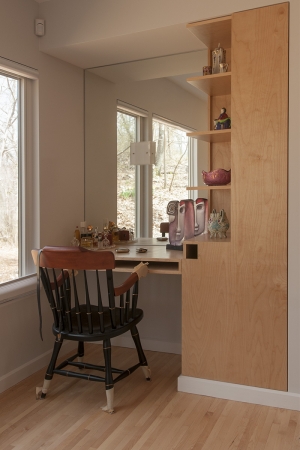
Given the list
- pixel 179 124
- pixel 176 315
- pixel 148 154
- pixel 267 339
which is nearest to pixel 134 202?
pixel 148 154

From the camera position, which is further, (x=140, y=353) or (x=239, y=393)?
(x=140, y=353)

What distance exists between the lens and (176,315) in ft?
10.8

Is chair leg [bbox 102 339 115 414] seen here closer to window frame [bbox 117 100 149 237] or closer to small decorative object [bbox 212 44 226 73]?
window frame [bbox 117 100 149 237]

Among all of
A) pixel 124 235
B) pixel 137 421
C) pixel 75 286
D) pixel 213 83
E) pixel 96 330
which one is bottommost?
pixel 137 421

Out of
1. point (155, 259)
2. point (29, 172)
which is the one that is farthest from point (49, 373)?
point (29, 172)

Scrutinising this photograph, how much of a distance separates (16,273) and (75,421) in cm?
102

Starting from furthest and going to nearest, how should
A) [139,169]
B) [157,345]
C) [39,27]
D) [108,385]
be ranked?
[157,345] < [139,169] < [39,27] < [108,385]

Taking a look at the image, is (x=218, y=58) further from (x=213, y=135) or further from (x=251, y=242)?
(x=251, y=242)

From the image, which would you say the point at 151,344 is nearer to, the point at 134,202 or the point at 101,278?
the point at 101,278

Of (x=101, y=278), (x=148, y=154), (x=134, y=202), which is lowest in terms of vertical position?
(x=101, y=278)

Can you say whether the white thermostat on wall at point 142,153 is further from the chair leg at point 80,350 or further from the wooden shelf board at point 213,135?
the chair leg at point 80,350

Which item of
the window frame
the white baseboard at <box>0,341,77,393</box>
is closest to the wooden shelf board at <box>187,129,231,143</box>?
the window frame

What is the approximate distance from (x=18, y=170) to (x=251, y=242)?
1.52m

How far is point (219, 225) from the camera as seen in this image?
2.70m
